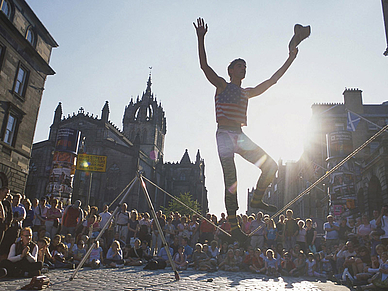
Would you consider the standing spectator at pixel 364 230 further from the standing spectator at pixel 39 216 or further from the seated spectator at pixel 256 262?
the standing spectator at pixel 39 216

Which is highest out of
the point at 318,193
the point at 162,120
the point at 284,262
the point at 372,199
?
the point at 162,120

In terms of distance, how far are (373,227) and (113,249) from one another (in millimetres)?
7519

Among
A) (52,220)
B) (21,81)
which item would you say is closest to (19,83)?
(21,81)

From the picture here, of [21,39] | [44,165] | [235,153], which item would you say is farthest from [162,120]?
[235,153]

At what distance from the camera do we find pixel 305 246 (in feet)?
36.4

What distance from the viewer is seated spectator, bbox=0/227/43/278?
644cm

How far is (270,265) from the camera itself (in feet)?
31.0

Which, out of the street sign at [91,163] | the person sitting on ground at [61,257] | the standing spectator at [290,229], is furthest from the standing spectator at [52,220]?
the street sign at [91,163]

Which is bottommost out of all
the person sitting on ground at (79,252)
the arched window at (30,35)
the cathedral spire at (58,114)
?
the person sitting on ground at (79,252)

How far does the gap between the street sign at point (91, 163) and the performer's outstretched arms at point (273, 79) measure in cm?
1910

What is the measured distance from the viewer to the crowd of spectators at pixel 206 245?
24.9ft

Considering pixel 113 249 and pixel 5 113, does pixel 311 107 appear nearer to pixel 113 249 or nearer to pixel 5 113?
pixel 5 113

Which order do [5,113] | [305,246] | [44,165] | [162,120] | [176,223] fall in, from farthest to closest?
[162,120]
[44,165]
[5,113]
[176,223]
[305,246]

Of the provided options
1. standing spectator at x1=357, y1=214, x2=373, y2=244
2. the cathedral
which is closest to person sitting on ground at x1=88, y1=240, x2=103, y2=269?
standing spectator at x1=357, y1=214, x2=373, y2=244
